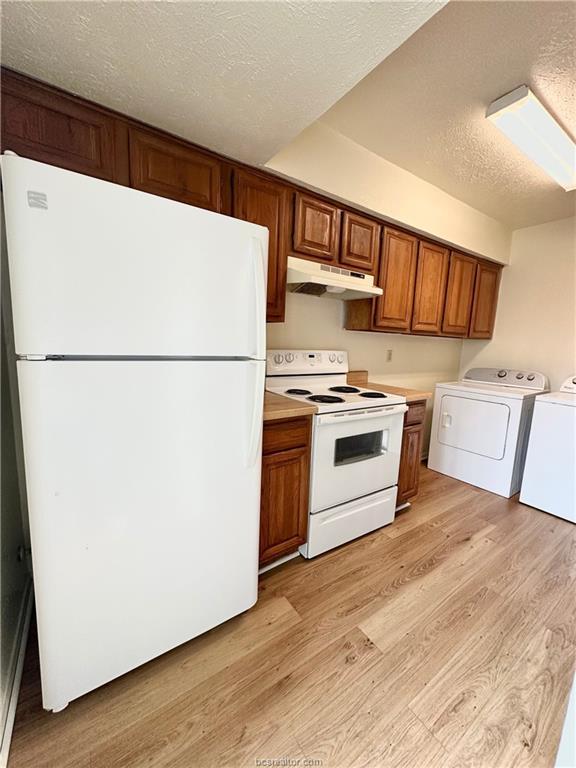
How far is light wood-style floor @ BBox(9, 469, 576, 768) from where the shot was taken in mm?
1005

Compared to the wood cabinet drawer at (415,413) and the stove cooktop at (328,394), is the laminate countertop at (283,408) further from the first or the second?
the wood cabinet drawer at (415,413)

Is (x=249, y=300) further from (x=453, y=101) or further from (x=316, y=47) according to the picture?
(x=453, y=101)

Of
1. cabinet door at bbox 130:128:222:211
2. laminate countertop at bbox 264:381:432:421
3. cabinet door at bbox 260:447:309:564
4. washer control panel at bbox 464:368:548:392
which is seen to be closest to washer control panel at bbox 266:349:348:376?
laminate countertop at bbox 264:381:432:421

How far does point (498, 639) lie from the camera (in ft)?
4.64

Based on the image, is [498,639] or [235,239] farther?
[498,639]

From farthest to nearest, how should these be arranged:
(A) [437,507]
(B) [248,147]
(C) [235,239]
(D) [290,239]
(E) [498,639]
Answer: (A) [437,507] → (D) [290,239] → (B) [248,147] → (E) [498,639] → (C) [235,239]

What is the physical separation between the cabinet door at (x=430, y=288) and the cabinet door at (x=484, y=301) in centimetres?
59

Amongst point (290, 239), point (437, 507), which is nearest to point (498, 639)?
point (437, 507)

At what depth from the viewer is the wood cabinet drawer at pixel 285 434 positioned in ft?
5.08

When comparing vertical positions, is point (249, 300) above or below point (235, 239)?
below

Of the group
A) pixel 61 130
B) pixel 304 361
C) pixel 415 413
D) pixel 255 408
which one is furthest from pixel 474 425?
pixel 61 130

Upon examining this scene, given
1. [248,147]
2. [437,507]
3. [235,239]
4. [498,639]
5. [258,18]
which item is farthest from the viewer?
[437,507]

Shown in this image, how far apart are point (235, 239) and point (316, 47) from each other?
647 mm

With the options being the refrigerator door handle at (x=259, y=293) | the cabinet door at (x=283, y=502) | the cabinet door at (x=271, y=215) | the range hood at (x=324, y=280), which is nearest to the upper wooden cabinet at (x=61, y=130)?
the cabinet door at (x=271, y=215)
